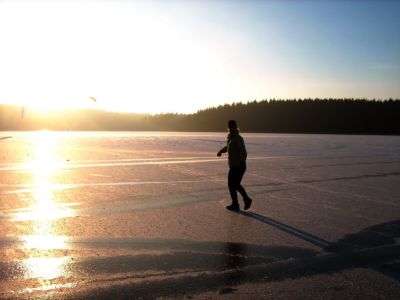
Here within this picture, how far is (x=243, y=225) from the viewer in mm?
6648

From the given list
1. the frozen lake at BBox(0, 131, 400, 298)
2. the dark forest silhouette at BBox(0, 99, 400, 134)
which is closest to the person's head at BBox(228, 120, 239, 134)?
the frozen lake at BBox(0, 131, 400, 298)

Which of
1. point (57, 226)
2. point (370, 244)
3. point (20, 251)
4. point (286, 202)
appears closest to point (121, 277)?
point (20, 251)

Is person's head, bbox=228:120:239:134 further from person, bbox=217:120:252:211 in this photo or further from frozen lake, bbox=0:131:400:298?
frozen lake, bbox=0:131:400:298

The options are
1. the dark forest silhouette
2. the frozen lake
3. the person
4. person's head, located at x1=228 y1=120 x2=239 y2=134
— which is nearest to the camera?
the frozen lake

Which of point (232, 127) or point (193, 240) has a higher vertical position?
point (232, 127)

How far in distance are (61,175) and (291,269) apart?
9.94 m

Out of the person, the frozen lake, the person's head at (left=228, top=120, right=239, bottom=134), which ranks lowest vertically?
the frozen lake

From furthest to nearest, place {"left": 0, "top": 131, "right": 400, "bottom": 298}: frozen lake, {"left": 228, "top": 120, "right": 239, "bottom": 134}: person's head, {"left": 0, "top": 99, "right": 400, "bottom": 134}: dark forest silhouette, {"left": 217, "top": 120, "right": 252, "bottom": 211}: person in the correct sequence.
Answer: {"left": 0, "top": 99, "right": 400, "bottom": 134}: dark forest silhouette
{"left": 228, "top": 120, "right": 239, "bottom": 134}: person's head
{"left": 217, "top": 120, "right": 252, "bottom": 211}: person
{"left": 0, "top": 131, "right": 400, "bottom": 298}: frozen lake

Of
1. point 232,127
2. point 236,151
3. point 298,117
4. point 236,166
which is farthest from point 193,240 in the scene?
point 298,117

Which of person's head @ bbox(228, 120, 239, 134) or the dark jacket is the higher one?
person's head @ bbox(228, 120, 239, 134)

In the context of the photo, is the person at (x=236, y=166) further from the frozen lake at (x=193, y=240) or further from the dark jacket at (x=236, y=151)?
the frozen lake at (x=193, y=240)

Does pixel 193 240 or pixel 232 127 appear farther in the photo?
pixel 232 127

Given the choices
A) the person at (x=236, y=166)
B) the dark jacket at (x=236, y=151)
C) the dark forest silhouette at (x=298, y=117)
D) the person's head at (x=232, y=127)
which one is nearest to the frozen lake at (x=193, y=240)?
the person at (x=236, y=166)

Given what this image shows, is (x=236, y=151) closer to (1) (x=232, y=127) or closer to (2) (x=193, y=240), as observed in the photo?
(1) (x=232, y=127)
